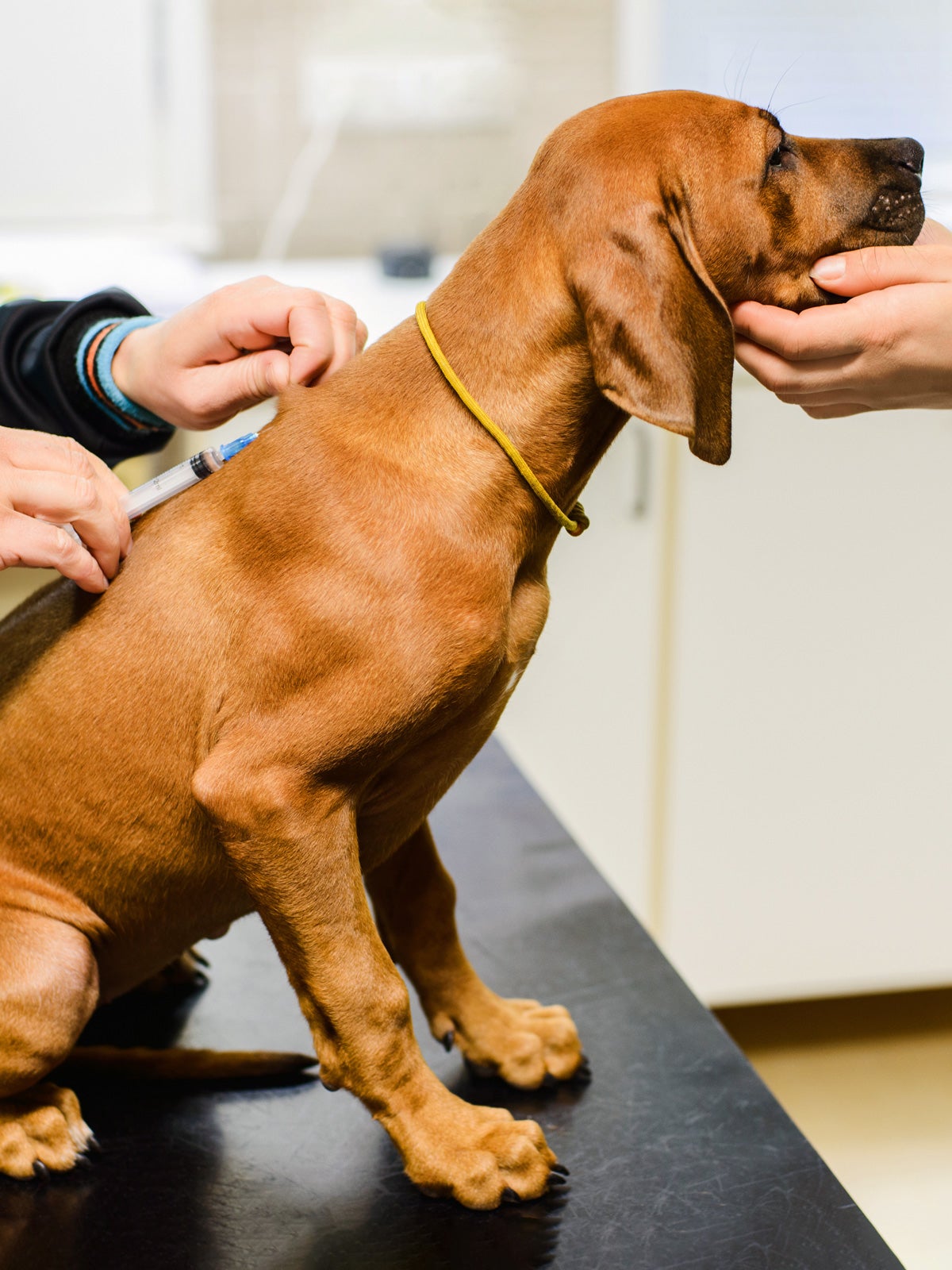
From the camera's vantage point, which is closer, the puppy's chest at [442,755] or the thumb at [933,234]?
the puppy's chest at [442,755]

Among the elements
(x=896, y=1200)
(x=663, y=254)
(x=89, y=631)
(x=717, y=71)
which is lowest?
(x=896, y=1200)

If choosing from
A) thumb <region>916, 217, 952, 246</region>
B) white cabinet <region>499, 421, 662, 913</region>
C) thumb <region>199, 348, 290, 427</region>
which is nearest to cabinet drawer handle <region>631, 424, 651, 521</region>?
white cabinet <region>499, 421, 662, 913</region>

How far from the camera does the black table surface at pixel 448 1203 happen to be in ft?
2.59

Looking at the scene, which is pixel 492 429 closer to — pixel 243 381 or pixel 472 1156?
pixel 243 381

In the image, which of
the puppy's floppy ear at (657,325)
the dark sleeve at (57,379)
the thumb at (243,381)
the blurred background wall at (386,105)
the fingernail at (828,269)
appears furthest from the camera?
the blurred background wall at (386,105)

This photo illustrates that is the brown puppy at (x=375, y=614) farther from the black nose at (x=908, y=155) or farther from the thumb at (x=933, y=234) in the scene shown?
the thumb at (x=933, y=234)

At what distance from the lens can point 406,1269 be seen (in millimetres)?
771

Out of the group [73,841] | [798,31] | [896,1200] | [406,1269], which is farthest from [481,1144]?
[798,31]

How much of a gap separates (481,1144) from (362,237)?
6.96 ft

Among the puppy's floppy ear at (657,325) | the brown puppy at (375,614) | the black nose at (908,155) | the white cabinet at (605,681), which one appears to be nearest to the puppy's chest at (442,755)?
the brown puppy at (375,614)

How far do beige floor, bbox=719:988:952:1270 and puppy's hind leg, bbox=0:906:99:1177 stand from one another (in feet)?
4.47

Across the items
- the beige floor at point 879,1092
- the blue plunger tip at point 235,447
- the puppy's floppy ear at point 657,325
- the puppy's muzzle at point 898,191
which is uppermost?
the puppy's muzzle at point 898,191

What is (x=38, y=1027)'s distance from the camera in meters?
0.83

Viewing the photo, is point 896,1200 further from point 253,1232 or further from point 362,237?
point 362,237
